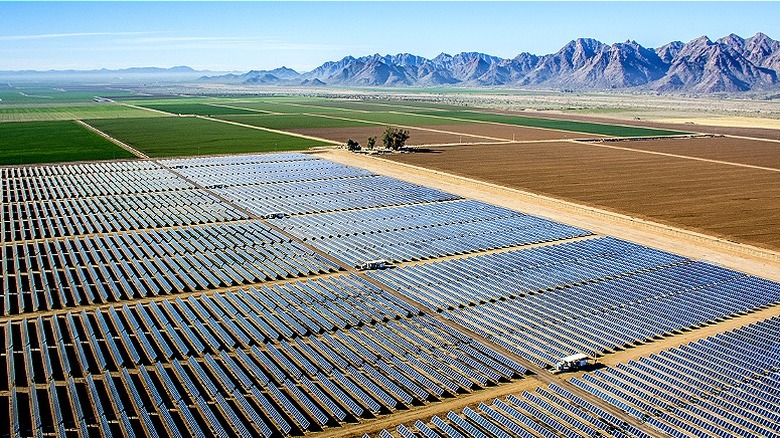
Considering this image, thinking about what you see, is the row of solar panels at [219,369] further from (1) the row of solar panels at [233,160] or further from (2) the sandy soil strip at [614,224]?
(1) the row of solar panels at [233,160]

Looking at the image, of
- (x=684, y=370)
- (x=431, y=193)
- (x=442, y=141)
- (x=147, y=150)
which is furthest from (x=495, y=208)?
(x=147, y=150)

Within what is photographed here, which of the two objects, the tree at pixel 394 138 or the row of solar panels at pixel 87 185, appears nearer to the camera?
the row of solar panels at pixel 87 185

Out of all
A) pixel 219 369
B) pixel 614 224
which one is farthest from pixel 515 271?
pixel 219 369

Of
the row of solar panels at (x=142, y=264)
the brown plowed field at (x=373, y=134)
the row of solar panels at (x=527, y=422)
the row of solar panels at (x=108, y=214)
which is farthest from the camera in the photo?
the brown plowed field at (x=373, y=134)

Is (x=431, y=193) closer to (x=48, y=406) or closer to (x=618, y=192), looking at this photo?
(x=618, y=192)

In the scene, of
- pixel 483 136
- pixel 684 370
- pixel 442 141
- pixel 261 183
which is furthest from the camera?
pixel 483 136

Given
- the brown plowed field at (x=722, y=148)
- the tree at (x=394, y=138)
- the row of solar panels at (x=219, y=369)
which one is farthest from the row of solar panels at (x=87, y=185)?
the brown plowed field at (x=722, y=148)
